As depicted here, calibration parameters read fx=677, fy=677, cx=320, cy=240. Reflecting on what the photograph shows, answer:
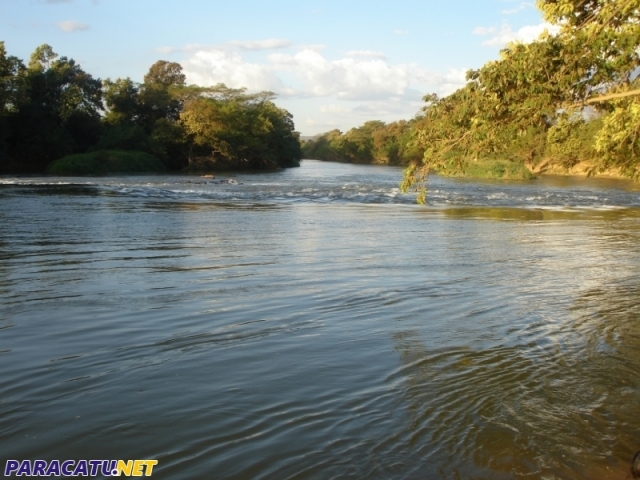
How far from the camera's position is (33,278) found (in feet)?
35.2

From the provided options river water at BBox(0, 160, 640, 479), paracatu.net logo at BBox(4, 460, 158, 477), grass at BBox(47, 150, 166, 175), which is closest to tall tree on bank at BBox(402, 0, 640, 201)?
river water at BBox(0, 160, 640, 479)

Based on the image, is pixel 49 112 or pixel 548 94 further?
pixel 49 112

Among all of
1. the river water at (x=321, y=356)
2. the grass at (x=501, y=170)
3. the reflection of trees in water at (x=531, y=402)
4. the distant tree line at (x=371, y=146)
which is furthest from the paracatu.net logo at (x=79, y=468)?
the distant tree line at (x=371, y=146)

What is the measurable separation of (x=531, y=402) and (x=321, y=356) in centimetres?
214

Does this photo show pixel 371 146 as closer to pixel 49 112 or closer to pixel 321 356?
pixel 49 112

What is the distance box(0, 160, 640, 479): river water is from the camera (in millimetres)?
4902

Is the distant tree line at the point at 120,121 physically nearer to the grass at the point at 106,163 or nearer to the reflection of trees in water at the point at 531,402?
the grass at the point at 106,163

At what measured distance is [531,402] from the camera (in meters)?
5.80

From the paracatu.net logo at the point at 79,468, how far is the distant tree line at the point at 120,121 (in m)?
49.7

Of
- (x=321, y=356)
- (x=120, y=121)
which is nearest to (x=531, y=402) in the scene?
(x=321, y=356)

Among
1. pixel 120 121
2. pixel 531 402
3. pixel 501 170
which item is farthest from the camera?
pixel 120 121

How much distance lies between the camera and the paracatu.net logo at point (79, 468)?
455 cm

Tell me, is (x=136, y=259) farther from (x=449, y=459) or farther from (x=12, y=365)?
(x=449, y=459)

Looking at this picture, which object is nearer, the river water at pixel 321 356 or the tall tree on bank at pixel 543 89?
the river water at pixel 321 356
